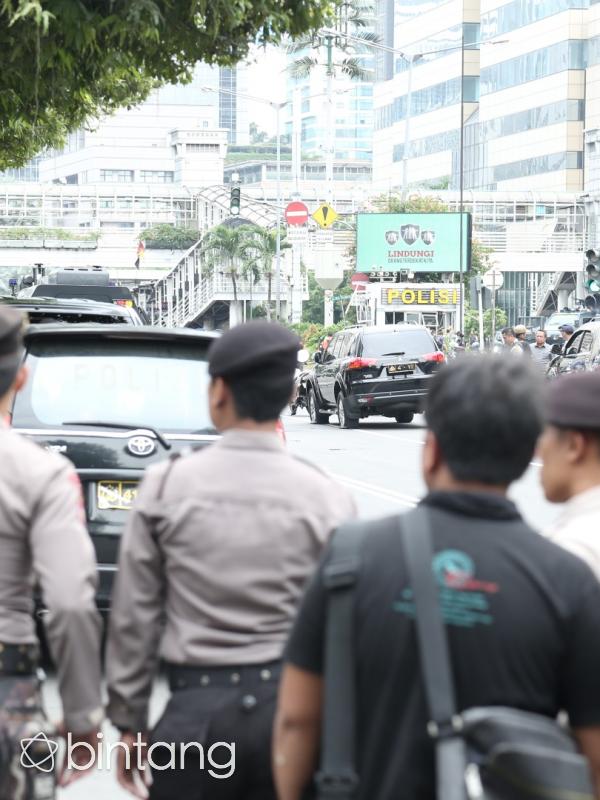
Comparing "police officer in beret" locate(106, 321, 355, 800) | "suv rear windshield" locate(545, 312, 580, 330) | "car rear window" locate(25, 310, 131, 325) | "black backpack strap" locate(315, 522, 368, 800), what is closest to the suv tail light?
A: "car rear window" locate(25, 310, 131, 325)

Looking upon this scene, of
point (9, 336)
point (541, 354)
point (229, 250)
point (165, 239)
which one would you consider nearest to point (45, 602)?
point (9, 336)

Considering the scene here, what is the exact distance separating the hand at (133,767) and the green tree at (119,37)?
8074mm

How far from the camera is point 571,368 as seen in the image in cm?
2556

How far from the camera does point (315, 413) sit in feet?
102

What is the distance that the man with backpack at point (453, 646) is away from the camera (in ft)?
9.43

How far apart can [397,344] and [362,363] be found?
2.41 ft

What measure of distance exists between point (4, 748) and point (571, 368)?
886 inches

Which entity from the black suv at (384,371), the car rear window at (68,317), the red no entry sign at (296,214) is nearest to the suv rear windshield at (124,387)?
the car rear window at (68,317)

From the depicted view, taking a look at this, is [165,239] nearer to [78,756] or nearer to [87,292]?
[87,292]

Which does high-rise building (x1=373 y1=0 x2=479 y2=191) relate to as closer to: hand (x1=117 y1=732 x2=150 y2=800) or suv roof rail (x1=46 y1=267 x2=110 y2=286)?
suv roof rail (x1=46 y1=267 x2=110 y2=286)

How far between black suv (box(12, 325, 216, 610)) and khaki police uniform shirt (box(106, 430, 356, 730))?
12.5ft

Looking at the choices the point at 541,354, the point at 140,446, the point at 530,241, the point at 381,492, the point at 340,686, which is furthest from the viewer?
the point at 530,241

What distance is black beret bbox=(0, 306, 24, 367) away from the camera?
3951 mm

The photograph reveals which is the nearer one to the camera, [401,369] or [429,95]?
[401,369]
